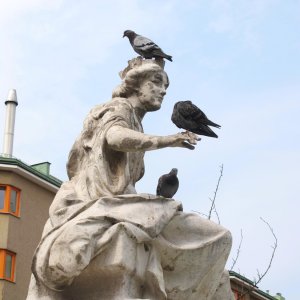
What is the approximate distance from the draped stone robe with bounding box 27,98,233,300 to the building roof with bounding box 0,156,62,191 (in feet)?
117

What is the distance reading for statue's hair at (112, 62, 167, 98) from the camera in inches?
352

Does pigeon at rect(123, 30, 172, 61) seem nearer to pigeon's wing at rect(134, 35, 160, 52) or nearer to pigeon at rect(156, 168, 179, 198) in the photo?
pigeon's wing at rect(134, 35, 160, 52)

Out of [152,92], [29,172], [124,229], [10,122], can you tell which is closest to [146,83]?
[152,92]

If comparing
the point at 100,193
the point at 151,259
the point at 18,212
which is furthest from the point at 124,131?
the point at 18,212

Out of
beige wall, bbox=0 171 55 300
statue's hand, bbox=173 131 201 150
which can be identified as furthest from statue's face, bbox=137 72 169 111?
beige wall, bbox=0 171 55 300

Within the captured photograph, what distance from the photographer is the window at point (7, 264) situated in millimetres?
43531

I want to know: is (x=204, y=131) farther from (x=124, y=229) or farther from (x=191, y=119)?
(x=124, y=229)

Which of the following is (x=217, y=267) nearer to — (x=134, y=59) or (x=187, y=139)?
(x=187, y=139)

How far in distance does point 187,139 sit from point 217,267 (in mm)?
1038

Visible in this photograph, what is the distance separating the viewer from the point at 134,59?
29.8ft

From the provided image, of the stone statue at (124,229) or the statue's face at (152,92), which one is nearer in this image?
the stone statue at (124,229)

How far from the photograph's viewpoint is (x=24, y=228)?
44938 millimetres

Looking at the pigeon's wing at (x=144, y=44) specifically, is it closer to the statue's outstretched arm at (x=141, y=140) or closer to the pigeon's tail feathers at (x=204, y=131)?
the statue's outstretched arm at (x=141, y=140)

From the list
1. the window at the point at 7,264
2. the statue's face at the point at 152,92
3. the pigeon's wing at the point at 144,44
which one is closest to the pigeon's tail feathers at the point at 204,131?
the statue's face at the point at 152,92
